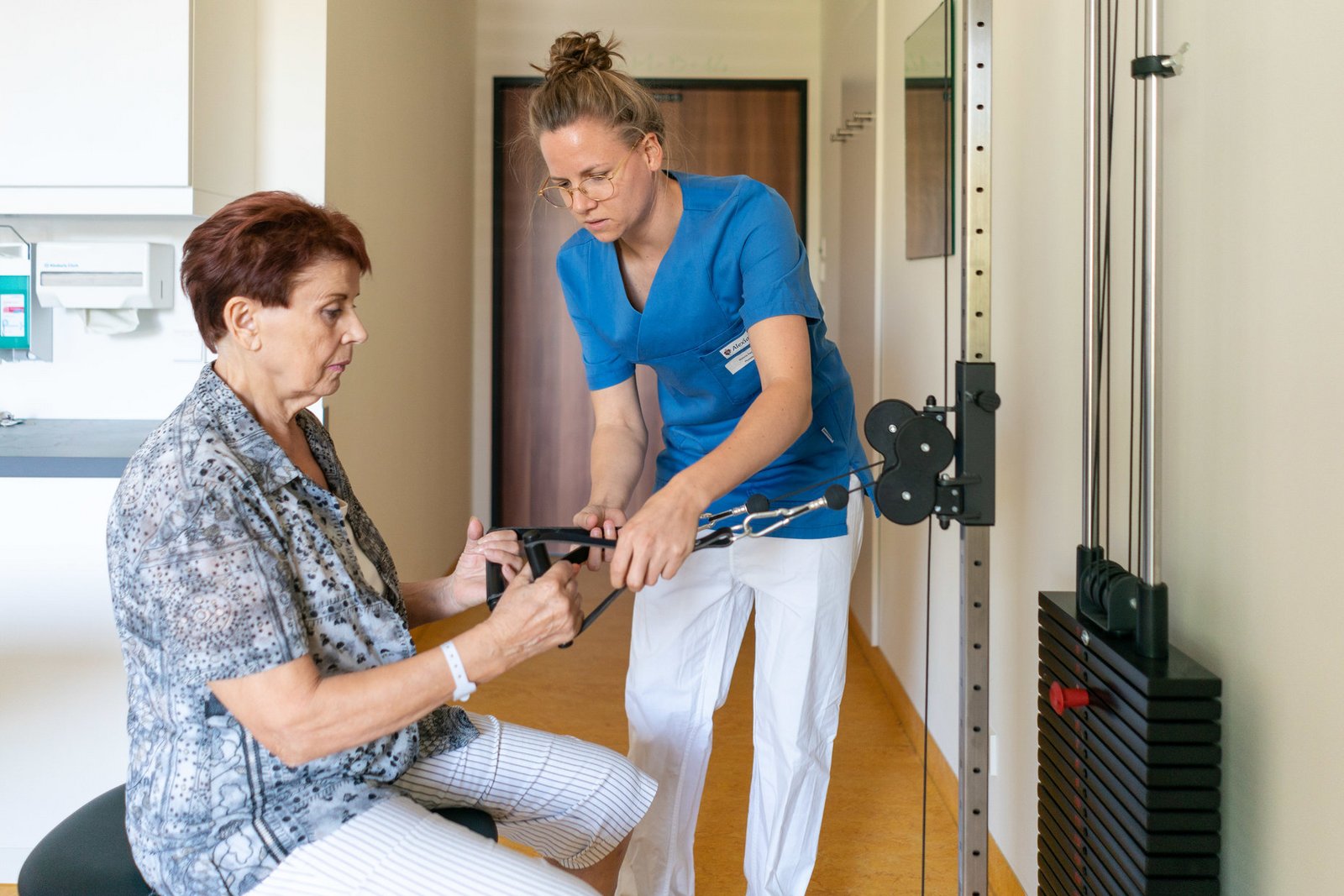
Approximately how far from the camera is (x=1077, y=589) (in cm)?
150

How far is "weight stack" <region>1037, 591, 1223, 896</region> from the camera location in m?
1.22

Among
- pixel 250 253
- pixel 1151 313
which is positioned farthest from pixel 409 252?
pixel 1151 313

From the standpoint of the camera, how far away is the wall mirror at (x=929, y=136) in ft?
8.52

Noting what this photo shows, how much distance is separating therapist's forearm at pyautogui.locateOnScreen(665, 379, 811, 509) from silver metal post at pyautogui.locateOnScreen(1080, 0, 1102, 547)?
0.37 m

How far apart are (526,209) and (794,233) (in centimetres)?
371

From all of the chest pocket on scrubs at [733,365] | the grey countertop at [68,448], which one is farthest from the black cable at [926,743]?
the grey countertop at [68,448]

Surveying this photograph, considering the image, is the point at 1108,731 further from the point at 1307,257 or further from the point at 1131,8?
the point at 1131,8

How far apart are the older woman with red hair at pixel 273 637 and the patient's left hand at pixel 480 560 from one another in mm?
156

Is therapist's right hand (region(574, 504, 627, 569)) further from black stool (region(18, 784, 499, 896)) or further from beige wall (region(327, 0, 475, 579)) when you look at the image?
beige wall (region(327, 0, 475, 579))

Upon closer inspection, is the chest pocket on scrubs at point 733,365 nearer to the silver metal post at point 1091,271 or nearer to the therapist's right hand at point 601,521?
the therapist's right hand at point 601,521

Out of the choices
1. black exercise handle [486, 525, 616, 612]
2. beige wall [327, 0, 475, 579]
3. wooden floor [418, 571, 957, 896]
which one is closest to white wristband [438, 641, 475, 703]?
black exercise handle [486, 525, 616, 612]

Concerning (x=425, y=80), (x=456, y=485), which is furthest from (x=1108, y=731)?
(x=456, y=485)

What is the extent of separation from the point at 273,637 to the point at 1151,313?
0.97 m

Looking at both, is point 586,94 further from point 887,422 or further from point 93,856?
point 93,856
